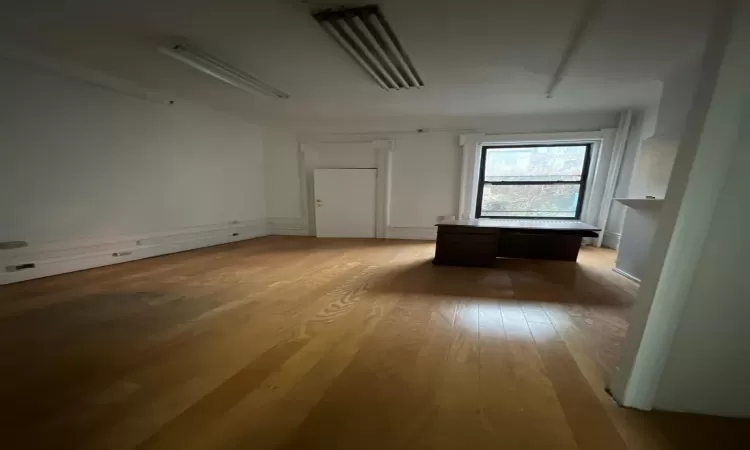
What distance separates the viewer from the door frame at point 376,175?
5.55m

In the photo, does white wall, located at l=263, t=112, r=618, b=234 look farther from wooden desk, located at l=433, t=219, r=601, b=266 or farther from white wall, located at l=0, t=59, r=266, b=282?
wooden desk, located at l=433, t=219, r=601, b=266

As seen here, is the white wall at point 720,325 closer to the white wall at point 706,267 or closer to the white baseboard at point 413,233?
the white wall at point 706,267

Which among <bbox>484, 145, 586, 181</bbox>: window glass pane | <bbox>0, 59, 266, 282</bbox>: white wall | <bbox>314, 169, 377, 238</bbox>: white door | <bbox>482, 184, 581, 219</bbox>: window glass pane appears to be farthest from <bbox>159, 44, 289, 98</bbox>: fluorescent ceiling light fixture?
<bbox>482, 184, 581, 219</bbox>: window glass pane

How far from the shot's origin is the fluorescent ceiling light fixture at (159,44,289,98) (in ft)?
8.89

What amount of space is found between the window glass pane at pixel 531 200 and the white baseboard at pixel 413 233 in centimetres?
112

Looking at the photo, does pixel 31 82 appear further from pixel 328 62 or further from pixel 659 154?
pixel 659 154

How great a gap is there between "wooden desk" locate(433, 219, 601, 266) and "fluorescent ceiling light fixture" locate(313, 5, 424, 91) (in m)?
1.92

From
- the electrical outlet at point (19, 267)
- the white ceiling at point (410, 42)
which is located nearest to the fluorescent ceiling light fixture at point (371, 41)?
the white ceiling at point (410, 42)

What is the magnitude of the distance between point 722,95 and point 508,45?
1.96 metres

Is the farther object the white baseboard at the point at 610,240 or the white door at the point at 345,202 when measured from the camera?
the white door at the point at 345,202

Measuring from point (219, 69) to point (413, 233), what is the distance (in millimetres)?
4112

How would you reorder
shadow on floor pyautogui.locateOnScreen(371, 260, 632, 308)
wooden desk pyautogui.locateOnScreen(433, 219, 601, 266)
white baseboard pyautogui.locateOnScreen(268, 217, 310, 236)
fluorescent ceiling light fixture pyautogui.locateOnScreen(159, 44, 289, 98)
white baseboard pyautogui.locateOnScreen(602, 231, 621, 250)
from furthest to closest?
white baseboard pyautogui.locateOnScreen(268, 217, 310, 236)
white baseboard pyautogui.locateOnScreen(602, 231, 621, 250)
wooden desk pyautogui.locateOnScreen(433, 219, 601, 266)
fluorescent ceiling light fixture pyautogui.locateOnScreen(159, 44, 289, 98)
shadow on floor pyautogui.locateOnScreen(371, 260, 632, 308)

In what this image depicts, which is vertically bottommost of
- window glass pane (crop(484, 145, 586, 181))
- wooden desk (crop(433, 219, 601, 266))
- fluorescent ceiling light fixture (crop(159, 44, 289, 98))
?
wooden desk (crop(433, 219, 601, 266))

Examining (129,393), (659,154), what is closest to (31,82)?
(129,393)
